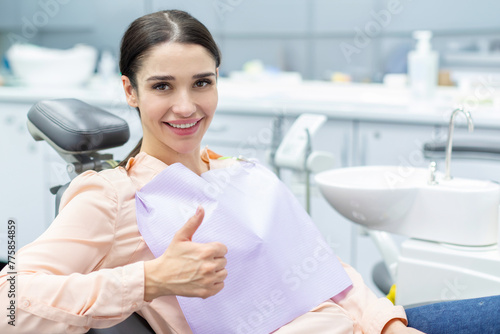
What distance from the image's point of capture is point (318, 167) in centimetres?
201

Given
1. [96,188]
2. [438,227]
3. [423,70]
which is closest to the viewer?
[96,188]

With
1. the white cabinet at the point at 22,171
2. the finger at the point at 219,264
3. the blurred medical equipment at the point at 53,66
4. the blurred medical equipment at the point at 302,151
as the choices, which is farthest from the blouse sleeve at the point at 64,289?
the blurred medical equipment at the point at 53,66

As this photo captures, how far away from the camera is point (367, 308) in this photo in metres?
1.22

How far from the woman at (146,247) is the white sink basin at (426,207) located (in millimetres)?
257

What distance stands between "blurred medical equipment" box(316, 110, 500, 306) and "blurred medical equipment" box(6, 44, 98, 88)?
2.14 metres

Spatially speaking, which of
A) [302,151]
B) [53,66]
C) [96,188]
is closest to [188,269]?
[96,188]

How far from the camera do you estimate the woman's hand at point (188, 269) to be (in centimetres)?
88

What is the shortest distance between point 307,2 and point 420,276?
6.22ft

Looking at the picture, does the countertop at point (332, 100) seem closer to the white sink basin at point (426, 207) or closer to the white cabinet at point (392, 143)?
the white cabinet at point (392, 143)

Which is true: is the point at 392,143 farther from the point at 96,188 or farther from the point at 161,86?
the point at 96,188

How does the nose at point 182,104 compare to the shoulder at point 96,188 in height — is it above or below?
above

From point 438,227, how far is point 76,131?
36.8 inches

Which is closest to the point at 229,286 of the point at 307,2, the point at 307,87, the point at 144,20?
the point at 144,20

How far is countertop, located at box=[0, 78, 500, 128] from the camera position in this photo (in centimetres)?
232
